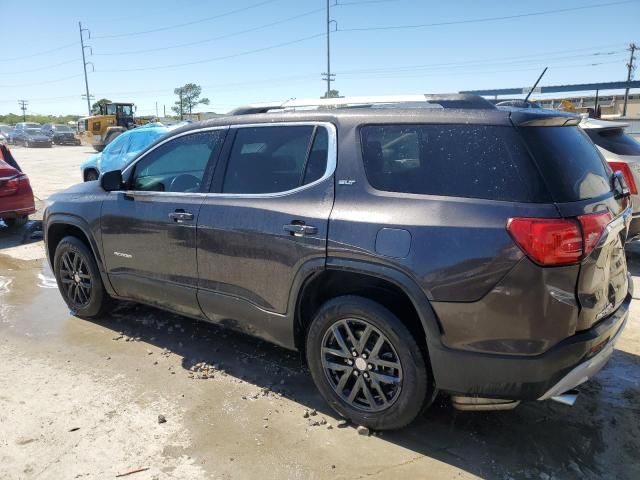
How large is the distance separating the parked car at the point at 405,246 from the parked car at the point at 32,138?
4337 centimetres

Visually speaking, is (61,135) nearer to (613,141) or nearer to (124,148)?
(124,148)

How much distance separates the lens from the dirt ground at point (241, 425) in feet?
9.29

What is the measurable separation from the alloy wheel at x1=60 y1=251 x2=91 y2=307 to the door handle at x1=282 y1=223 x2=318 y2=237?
8.34ft

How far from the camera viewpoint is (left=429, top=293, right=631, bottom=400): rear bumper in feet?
8.20

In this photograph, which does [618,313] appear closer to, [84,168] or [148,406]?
[148,406]

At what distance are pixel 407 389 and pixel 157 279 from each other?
2258 millimetres

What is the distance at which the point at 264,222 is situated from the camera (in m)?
3.35

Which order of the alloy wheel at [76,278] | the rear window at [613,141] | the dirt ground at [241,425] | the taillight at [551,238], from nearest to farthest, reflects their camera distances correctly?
the taillight at [551,238] < the dirt ground at [241,425] < the alloy wheel at [76,278] < the rear window at [613,141]

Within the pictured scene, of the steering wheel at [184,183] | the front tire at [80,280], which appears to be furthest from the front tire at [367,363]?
the front tire at [80,280]

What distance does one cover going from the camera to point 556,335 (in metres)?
2.46

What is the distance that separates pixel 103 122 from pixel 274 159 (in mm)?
33850

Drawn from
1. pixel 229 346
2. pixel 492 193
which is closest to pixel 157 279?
pixel 229 346

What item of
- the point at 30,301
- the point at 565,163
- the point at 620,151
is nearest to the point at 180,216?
the point at 565,163

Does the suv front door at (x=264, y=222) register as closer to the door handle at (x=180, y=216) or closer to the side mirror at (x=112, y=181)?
the door handle at (x=180, y=216)
